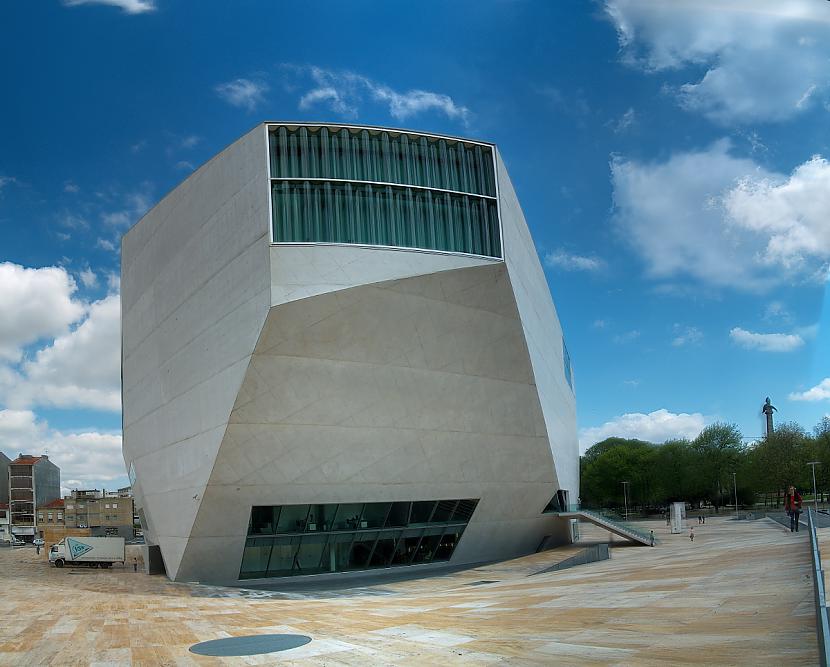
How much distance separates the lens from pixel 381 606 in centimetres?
2019

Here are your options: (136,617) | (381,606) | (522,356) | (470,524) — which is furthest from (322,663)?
(470,524)

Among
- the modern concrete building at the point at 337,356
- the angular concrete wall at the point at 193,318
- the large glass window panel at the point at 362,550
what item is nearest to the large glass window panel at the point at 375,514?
the modern concrete building at the point at 337,356

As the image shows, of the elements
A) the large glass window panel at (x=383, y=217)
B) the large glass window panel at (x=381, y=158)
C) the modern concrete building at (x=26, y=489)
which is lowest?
the modern concrete building at (x=26, y=489)

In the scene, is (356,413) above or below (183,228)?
below

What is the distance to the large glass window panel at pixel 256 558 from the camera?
104 ft

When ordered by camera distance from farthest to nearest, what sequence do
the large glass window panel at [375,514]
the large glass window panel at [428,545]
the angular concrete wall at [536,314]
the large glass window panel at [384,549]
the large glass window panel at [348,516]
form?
the large glass window panel at [428,545]
the large glass window panel at [384,549]
the large glass window panel at [375,514]
the large glass window panel at [348,516]
the angular concrete wall at [536,314]

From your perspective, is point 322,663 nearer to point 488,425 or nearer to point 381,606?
point 381,606

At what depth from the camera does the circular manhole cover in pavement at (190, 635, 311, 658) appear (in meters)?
13.3

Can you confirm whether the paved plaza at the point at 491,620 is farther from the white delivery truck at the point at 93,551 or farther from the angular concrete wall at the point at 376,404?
the white delivery truck at the point at 93,551

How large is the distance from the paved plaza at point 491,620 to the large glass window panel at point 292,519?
5037 mm

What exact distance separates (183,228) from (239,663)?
25.0 metres

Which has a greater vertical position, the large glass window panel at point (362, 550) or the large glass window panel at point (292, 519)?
the large glass window panel at point (292, 519)

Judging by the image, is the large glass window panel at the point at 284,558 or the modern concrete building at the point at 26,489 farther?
the modern concrete building at the point at 26,489

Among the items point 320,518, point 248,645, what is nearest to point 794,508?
point 320,518
